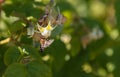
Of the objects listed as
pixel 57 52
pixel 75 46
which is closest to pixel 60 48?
pixel 57 52

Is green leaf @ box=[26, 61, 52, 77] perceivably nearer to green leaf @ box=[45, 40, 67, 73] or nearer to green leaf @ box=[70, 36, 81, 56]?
green leaf @ box=[45, 40, 67, 73]

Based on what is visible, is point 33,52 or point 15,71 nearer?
point 15,71

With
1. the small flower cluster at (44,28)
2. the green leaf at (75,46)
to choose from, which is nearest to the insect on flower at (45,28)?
the small flower cluster at (44,28)

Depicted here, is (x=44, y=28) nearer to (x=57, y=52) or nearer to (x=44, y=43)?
(x=44, y=43)

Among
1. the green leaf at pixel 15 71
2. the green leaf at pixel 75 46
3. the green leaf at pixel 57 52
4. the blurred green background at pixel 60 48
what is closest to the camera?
the green leaf at pixel 15 71

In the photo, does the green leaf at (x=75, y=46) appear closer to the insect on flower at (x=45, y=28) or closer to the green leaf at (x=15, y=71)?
the insect on flower at (x=45, y=28)

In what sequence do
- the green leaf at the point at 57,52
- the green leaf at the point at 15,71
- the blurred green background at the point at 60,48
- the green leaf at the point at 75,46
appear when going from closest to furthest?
1. the green leaf at the point at 15,71
2. the blurred green background at the point at 60,48
3. the green leaf at the point at 57,52
4. the green leaf at the point at 75,46

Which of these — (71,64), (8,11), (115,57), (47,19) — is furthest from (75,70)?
(47,19)

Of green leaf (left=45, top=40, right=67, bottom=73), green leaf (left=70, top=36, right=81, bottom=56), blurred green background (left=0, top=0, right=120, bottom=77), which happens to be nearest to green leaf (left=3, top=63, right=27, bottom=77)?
blurred green background (left=0, top=0, right=120, bottom=77)

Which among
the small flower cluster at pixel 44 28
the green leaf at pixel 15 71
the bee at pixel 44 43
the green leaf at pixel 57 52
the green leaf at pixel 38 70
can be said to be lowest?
the green leaf at pixel 57 52
